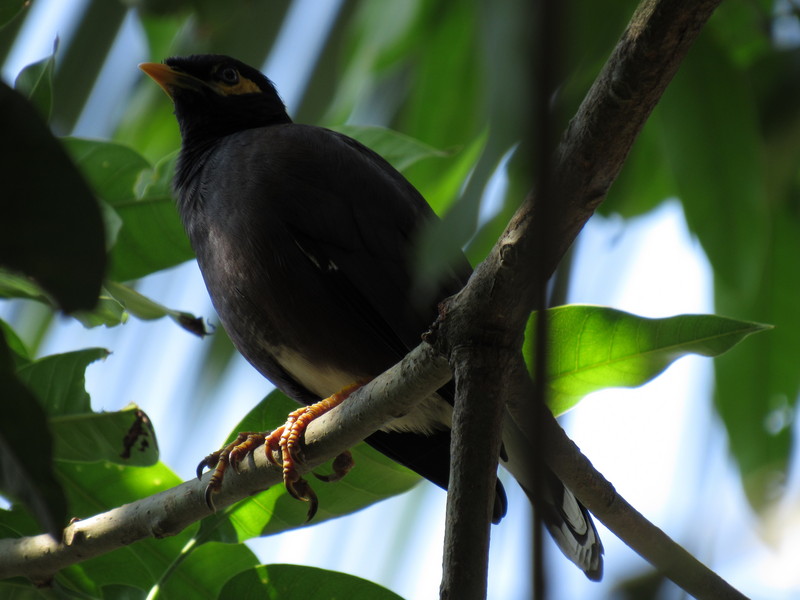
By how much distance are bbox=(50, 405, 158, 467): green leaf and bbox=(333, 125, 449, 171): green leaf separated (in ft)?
2.79

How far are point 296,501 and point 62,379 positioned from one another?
571mm

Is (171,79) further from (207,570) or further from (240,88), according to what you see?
(207,570)

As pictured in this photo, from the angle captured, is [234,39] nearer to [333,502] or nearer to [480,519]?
[333,502]

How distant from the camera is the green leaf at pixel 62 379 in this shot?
6.67 feet

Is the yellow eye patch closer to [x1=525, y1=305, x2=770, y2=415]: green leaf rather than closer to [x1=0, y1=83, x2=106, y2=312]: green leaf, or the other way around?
[x1=525, y1=305, x2=770, y2=415]: green leaf

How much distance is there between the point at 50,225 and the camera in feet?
2.39

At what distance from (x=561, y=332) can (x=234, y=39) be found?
164cm

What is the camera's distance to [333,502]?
213 centimetres

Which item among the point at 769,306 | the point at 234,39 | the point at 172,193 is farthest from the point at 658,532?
the point at 234,39

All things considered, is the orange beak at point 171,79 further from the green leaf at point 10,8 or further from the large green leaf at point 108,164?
the green leaf at point 10,8

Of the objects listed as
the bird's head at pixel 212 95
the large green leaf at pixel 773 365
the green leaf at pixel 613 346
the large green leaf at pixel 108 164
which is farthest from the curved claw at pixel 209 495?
the bird's head at pixel 212 95

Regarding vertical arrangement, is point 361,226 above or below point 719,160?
below

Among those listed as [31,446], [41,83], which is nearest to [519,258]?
[31,446]

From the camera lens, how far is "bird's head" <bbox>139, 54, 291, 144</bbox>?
307 cm
